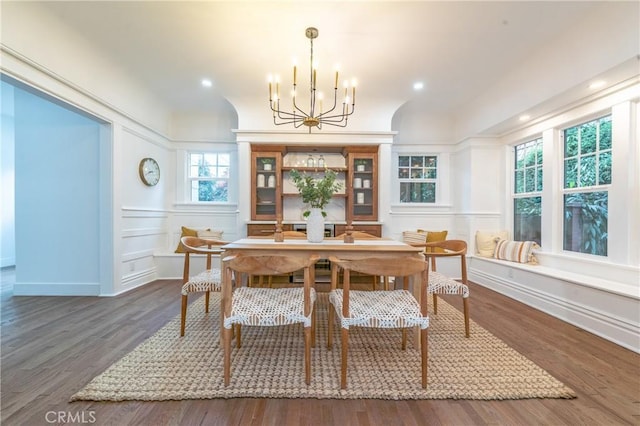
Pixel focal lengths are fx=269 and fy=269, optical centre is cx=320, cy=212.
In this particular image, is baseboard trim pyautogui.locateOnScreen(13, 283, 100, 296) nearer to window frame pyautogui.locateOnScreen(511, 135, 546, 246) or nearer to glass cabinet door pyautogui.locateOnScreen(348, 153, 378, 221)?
glass cabinet door pyautogui.locateOnScreen(348, 153, 378, 221)

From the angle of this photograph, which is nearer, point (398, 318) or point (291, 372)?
point (398, 318)

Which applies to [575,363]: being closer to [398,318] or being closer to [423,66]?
[398,318]

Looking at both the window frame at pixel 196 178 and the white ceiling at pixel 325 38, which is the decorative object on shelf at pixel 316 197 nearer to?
the white ceiling at pixel 325 38

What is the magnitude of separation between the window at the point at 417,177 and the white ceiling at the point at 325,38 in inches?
56.5

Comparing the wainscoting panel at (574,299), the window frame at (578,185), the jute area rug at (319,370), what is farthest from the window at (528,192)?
the jute area rug at (319,370)

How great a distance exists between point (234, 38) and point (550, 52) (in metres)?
3.24

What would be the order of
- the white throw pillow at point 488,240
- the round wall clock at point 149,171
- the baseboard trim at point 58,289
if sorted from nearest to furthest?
1. the baseboard trim at point 58,289
2. the round wall clock at point 149,171
3. the white throw pillow at point 488,240

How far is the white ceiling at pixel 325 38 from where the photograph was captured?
2314 mm

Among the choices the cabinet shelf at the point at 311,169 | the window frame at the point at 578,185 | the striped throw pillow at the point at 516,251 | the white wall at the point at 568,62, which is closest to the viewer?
the white wall at the point at 568,62

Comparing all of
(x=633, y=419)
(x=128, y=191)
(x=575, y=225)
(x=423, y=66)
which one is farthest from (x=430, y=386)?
(x=128, y=191)

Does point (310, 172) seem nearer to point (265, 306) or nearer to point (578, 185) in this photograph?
point (265, 306)

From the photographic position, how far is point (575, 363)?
1.92 meters

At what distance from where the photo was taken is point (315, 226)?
2.24 meters

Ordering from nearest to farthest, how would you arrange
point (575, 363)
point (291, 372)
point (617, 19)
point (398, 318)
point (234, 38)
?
point (398, 318), point (291, 372), point (575, 363), point (617, 19), point (234, 38)
